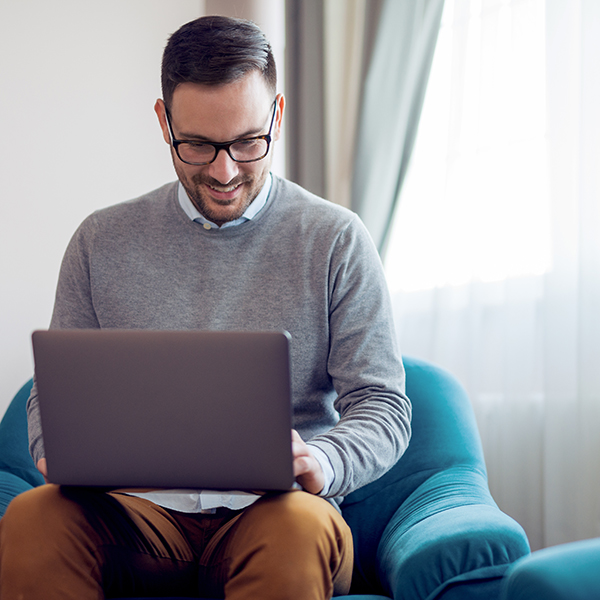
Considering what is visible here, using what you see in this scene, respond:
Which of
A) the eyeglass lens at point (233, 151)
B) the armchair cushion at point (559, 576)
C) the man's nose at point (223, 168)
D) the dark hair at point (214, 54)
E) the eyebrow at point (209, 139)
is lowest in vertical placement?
the armchair cushion at point (559, 576)

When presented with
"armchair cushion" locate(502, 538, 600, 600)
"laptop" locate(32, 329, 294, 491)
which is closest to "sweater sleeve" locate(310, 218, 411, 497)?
"laptop" locate(32, 329, 294, 491)

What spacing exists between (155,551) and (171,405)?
0.36 m

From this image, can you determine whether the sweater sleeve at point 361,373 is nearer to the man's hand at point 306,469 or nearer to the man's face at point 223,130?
the man's hand at point 306,469

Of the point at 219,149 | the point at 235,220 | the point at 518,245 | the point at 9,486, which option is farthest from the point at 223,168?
the point at 518,245

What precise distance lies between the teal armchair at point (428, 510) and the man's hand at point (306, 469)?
0.18 metres

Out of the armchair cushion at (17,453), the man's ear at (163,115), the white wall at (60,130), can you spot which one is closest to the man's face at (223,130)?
the man's ear at (163,115)

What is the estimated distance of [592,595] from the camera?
0.59 meters

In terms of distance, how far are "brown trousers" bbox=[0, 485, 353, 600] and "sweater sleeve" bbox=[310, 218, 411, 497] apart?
4.2 inches

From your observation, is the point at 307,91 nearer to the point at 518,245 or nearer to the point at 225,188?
the point at 518,245

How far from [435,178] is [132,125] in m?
0.98

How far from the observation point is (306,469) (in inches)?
34.3

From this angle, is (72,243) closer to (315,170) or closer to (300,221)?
(300,221)

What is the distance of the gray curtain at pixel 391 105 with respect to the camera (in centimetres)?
190

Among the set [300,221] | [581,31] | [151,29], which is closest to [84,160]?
[151,29]
